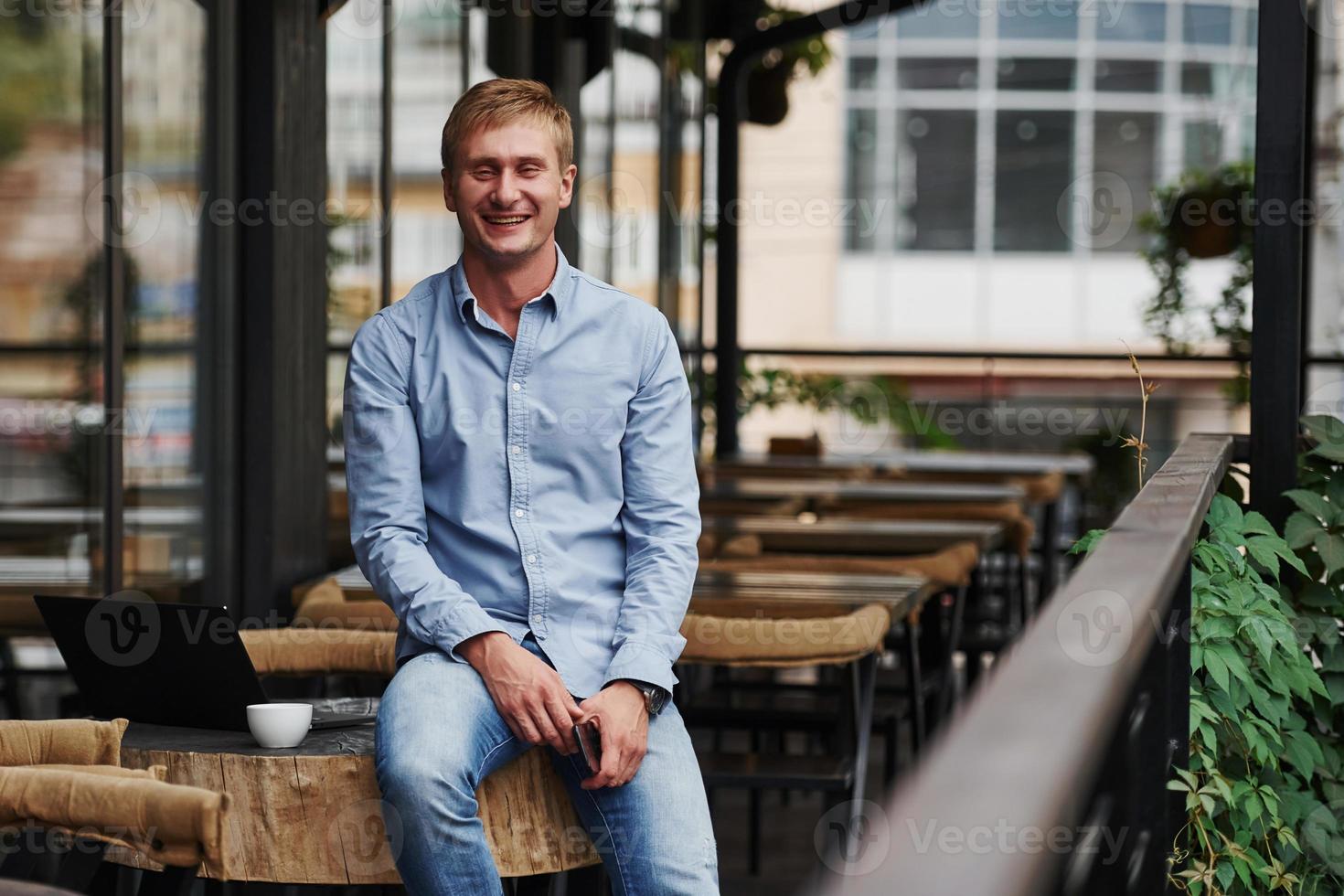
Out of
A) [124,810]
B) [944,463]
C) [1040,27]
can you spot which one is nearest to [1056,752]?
[124,810]

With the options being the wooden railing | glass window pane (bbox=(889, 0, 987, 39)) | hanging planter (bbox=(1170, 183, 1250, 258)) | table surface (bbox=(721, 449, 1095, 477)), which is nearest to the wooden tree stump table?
the wooden railing

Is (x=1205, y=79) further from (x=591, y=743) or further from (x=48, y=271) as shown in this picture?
(x=591, y=743)

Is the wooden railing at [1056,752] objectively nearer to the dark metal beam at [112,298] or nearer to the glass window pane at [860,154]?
the dark metal beam at [112,298]

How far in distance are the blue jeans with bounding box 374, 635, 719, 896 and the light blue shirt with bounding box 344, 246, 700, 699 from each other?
0.29ft

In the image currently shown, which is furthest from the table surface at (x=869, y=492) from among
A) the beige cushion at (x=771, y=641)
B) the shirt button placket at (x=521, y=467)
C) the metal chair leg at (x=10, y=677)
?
the shirt button placket at (x=521, y=467)

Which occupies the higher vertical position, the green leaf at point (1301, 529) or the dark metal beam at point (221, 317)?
the dark metal beam at point (221, 317)

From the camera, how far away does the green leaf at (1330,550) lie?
2.89 metres

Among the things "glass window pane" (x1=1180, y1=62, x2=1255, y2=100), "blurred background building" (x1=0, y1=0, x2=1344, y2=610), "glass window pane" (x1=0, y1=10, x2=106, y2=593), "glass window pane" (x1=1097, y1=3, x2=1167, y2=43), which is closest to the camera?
"blurred background building" (x1=0, y1=0, x2=1344, y2=610)

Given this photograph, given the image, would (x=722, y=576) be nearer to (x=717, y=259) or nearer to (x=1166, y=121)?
(x=717, y=259)

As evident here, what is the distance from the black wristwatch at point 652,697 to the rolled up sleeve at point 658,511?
0.04ft

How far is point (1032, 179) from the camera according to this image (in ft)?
60.6

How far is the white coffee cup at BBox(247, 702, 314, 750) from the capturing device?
1907 mm

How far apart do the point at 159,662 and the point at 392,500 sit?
1.11 feet

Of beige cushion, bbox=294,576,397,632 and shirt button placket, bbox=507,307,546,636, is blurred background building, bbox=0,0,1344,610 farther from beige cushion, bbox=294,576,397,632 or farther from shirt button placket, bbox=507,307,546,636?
shirt button placket, bbox=507,307,546,636
